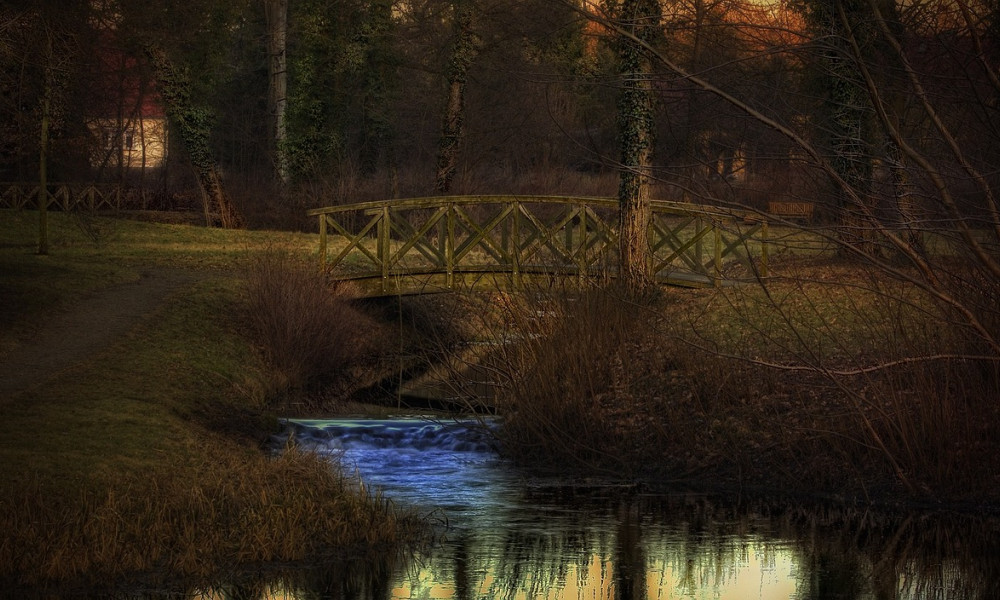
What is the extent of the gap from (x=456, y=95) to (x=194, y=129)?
5987 mm

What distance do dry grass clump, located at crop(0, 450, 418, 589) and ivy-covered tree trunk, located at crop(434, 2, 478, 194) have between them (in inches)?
819

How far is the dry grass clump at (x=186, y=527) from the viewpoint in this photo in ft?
23.6

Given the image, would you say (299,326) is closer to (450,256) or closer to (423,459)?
(450,256)

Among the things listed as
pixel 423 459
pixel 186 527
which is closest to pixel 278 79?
pixel 423 459

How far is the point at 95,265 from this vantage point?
1998cm

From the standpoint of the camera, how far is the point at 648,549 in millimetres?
8547

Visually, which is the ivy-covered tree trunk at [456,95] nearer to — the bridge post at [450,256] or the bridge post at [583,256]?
the bridge post at [450,256]

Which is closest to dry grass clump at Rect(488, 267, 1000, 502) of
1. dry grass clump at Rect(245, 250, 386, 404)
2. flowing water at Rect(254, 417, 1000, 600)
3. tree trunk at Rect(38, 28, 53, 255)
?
flowing water at Rect(254, 417, 1000, 600)

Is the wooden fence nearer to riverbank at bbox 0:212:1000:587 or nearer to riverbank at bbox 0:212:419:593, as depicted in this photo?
riverbank at bbox 0:212:419:593

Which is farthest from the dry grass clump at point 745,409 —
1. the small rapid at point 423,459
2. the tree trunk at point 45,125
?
the tree trunk at point 45,125

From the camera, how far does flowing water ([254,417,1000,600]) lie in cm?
751

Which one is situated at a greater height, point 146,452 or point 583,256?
point 583,256

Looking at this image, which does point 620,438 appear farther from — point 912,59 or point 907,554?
point 912,59

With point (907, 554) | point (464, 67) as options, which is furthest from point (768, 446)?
point (464, 67)
